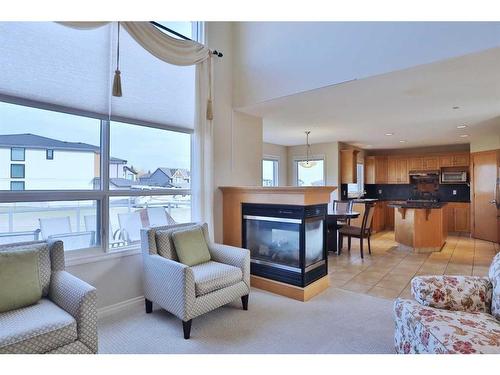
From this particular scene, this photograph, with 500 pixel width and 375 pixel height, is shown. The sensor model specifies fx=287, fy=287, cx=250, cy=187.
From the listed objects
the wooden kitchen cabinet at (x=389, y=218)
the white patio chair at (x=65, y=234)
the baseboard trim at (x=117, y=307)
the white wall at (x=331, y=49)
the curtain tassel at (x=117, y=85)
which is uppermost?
the white wall at (x=331, y=49)

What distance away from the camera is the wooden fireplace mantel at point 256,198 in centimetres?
316

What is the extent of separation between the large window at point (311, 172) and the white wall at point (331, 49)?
3.75 meters

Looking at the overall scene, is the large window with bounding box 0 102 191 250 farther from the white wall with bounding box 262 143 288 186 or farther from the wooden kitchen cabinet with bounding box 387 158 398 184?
the wooden kitchen cabinet with bounding box 387 158 398 184

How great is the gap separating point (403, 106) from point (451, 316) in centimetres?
305

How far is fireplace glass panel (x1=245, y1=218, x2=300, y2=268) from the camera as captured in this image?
3.27 m

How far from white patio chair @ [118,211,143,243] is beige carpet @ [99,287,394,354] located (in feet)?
2.44

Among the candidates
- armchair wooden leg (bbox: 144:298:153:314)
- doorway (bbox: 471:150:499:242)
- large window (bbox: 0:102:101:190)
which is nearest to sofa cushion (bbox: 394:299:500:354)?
armchair wooden leg (bbox: 144:298:153:314)

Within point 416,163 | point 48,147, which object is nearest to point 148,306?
point 48,147

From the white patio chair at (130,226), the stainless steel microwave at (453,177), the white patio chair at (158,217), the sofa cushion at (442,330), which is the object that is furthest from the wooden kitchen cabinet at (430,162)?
the white patio chair at (130,226)

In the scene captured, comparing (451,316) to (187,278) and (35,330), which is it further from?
(35,330)

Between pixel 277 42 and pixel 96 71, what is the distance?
215 cm

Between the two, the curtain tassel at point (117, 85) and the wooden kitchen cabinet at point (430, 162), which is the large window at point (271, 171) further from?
the curtain tassel at point (117, 85)
